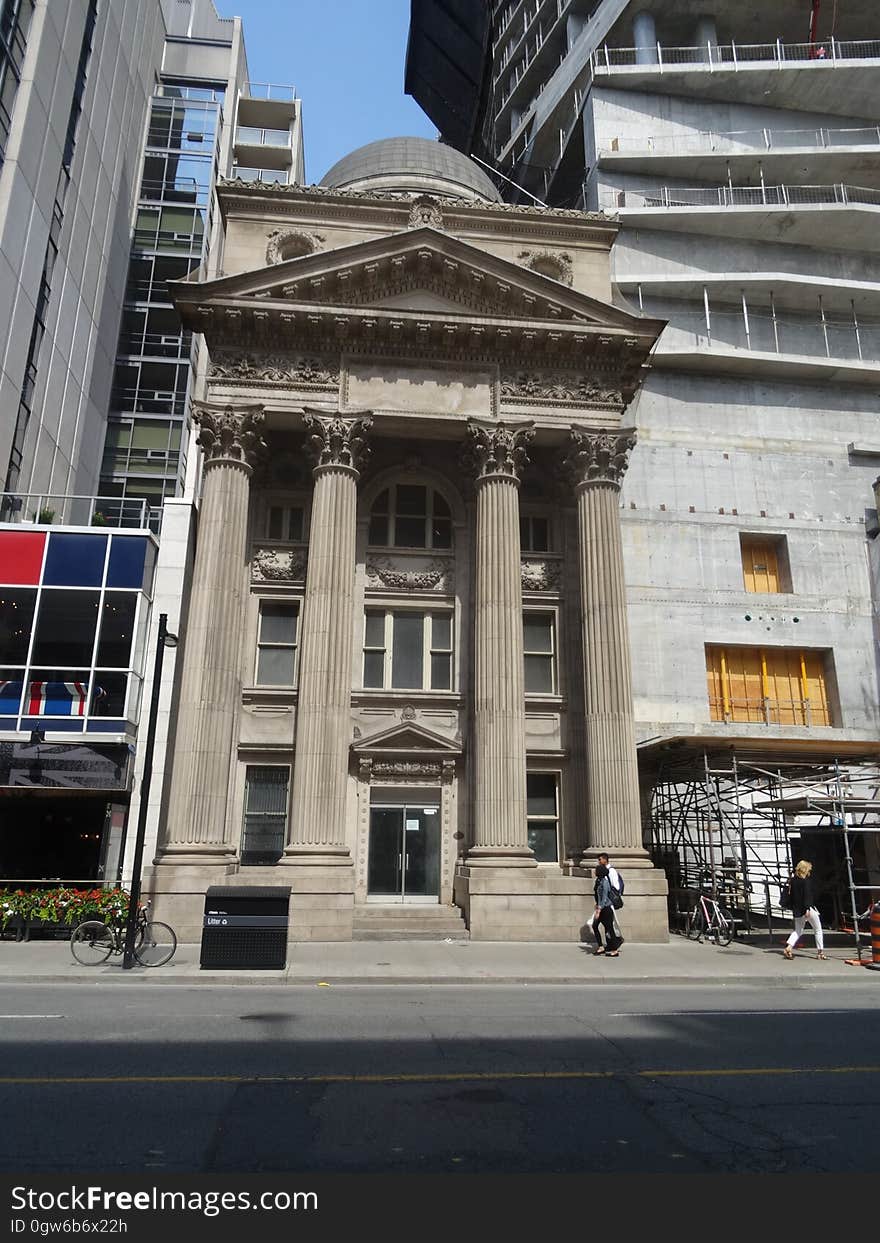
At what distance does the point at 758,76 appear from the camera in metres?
40.2

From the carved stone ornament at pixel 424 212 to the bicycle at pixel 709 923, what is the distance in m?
21.5

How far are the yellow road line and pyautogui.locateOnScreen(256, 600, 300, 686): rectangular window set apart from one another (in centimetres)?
1741

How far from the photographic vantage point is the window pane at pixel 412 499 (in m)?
27.2

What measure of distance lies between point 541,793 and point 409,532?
922 centimetres

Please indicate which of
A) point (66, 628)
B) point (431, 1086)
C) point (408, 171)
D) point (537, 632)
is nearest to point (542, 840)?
point (537, 632)

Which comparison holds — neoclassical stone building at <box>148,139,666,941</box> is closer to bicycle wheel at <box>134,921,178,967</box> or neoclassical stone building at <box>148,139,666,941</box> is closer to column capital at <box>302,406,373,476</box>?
column capital at <box>302,406,373,476</box>

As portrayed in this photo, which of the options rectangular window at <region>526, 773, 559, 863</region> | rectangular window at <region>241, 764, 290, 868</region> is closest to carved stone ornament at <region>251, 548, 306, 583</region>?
rectangular window at <region>241, 764, 290, 868</region>

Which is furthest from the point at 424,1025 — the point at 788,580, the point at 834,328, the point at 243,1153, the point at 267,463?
the point at 834,328

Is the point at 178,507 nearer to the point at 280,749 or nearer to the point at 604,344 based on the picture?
the point at 280,749

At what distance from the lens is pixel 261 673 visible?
25000 mm

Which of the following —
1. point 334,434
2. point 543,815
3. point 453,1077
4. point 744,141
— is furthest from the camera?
point 744,141

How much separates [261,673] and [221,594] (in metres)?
3.22

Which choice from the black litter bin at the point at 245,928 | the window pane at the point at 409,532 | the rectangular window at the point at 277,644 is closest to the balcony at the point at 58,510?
the rectangular window at the point at 277,644

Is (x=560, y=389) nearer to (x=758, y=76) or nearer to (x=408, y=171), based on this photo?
(x=408, y=171)
